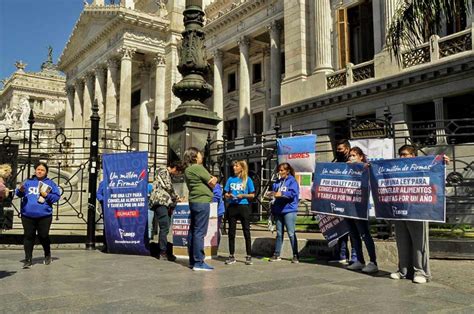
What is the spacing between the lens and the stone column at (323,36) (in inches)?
941

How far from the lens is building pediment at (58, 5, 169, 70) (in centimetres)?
4153

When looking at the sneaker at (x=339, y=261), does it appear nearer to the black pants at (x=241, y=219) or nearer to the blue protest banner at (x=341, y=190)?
the blue protest banner at (x=341, y=190)

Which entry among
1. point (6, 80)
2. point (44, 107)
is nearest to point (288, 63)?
point (44, 107)

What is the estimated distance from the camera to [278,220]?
808cm

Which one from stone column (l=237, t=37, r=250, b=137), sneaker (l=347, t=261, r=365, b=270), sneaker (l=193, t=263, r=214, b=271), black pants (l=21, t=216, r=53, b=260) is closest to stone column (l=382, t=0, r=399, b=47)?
stone column (l=237, t=37, r=250, b=137)

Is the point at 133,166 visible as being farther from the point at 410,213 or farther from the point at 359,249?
the point at 410,213

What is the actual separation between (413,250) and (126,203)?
5.59 m

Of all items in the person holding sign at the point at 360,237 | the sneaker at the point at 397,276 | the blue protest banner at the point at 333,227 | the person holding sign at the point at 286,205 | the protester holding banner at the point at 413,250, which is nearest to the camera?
the protester holding banner at the point at 413,250

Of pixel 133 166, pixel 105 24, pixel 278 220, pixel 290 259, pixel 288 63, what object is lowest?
pixel 290 259

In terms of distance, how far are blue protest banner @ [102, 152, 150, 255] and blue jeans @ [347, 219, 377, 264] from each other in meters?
4.04

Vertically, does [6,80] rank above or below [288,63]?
above

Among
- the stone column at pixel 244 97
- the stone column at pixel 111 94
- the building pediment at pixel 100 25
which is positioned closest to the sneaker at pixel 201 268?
the stone column at pixel 244 97

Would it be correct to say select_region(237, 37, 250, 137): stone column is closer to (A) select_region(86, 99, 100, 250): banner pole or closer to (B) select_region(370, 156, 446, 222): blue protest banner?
(A) select_region(86, 99, 100, 250): banner pole

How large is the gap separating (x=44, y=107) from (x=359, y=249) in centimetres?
8407
